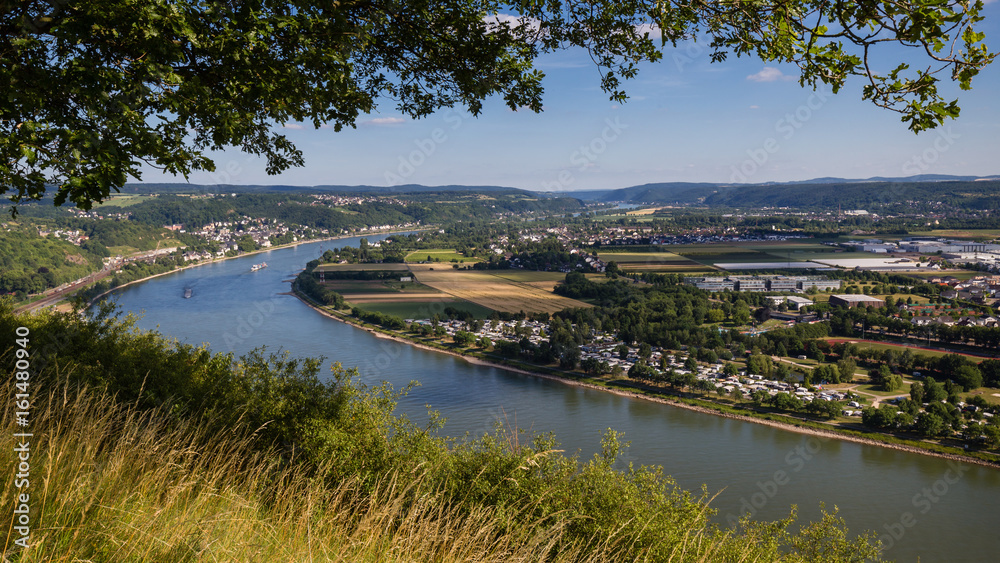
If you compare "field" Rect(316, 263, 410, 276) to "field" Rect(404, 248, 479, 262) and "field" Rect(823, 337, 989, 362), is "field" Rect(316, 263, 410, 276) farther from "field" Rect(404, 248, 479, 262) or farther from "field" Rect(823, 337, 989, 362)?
"field" Rect(823, 337, 989, 362)

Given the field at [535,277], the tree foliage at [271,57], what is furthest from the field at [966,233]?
the tree foliage at [271,57]

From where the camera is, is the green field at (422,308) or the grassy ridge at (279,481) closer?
the grassy ridge at (279,481)

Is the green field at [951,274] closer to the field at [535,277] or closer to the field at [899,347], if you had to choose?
the field at [899,347]

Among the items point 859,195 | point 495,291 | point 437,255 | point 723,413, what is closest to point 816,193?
point 859,195

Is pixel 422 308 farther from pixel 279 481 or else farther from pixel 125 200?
pixel 125 200

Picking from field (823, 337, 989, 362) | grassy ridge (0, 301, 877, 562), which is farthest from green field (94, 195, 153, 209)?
grassy ridge (0, 301, 877, 562)
